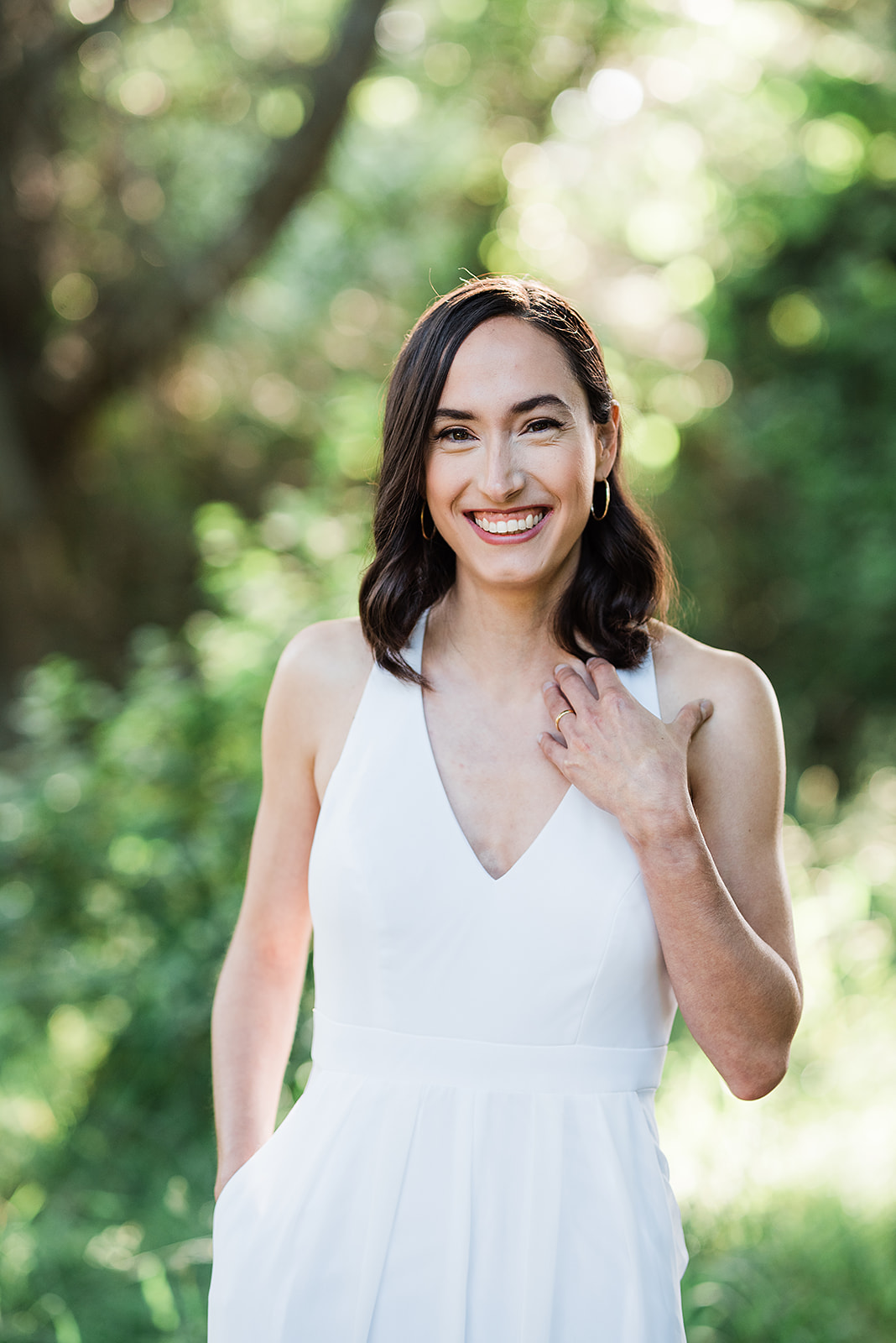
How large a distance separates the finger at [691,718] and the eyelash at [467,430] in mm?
449

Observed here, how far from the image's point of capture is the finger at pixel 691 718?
162 centimetres

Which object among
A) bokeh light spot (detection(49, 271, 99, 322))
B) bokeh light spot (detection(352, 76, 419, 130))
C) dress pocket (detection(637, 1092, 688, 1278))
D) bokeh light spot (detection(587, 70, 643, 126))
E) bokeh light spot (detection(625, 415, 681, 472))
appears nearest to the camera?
dress pocket (detection(637, 1092, 688, 1278))

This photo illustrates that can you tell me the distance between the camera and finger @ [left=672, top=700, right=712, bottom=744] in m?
1.62

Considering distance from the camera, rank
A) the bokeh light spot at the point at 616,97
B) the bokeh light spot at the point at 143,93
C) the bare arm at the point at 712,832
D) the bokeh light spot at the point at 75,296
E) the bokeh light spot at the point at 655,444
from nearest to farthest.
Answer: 1. the bare arm at the point at 712,832
2. the bokeh light spot at the point at 655,444
3. the bokeh light spot at the point at 143,93
4. the bokeh light spot at the point at 75,296
5. the bokeh light spot at the point at 616,97

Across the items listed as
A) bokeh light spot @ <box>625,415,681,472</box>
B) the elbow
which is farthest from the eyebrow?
bokeh light spot @ <box>625,415,681,472</box>

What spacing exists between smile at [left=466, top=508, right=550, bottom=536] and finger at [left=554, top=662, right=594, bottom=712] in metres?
0.22

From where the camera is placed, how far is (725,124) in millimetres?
7164

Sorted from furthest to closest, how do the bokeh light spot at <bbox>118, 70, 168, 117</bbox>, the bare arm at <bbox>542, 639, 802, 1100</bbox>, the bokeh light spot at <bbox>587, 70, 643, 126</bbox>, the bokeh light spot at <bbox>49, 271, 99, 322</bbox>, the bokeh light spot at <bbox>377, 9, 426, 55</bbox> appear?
the bokeh light spot at <bbox>587, 70, 643, 126</bbox> < the bokeh light spot at <bbox>377, 9, 426, 55</bbox> < the bokeh light spot at <bbox>49, 271, 99, 322</bbox> < the bokeh light spot at <bbox>118, 70, 168, 117</bbox> < the bare arm at <bbox>542, 639, 802, 1100</bbox>

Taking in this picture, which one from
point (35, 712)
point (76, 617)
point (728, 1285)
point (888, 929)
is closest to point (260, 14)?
point (76, 617)

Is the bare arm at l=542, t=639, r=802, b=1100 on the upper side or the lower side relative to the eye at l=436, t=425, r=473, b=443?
lower

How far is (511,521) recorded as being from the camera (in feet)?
5.59

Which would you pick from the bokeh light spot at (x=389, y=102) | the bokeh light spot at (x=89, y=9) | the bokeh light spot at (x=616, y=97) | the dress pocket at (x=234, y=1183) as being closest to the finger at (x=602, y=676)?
the dress pocket at (x=234, y=1183)

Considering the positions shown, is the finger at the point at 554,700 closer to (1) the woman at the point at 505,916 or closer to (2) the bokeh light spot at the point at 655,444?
(1) the woman at the point at 505,916

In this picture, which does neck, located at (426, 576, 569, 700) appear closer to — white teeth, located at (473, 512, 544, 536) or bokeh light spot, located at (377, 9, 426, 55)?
white teeth, located at (473, 512, 544, 536)
